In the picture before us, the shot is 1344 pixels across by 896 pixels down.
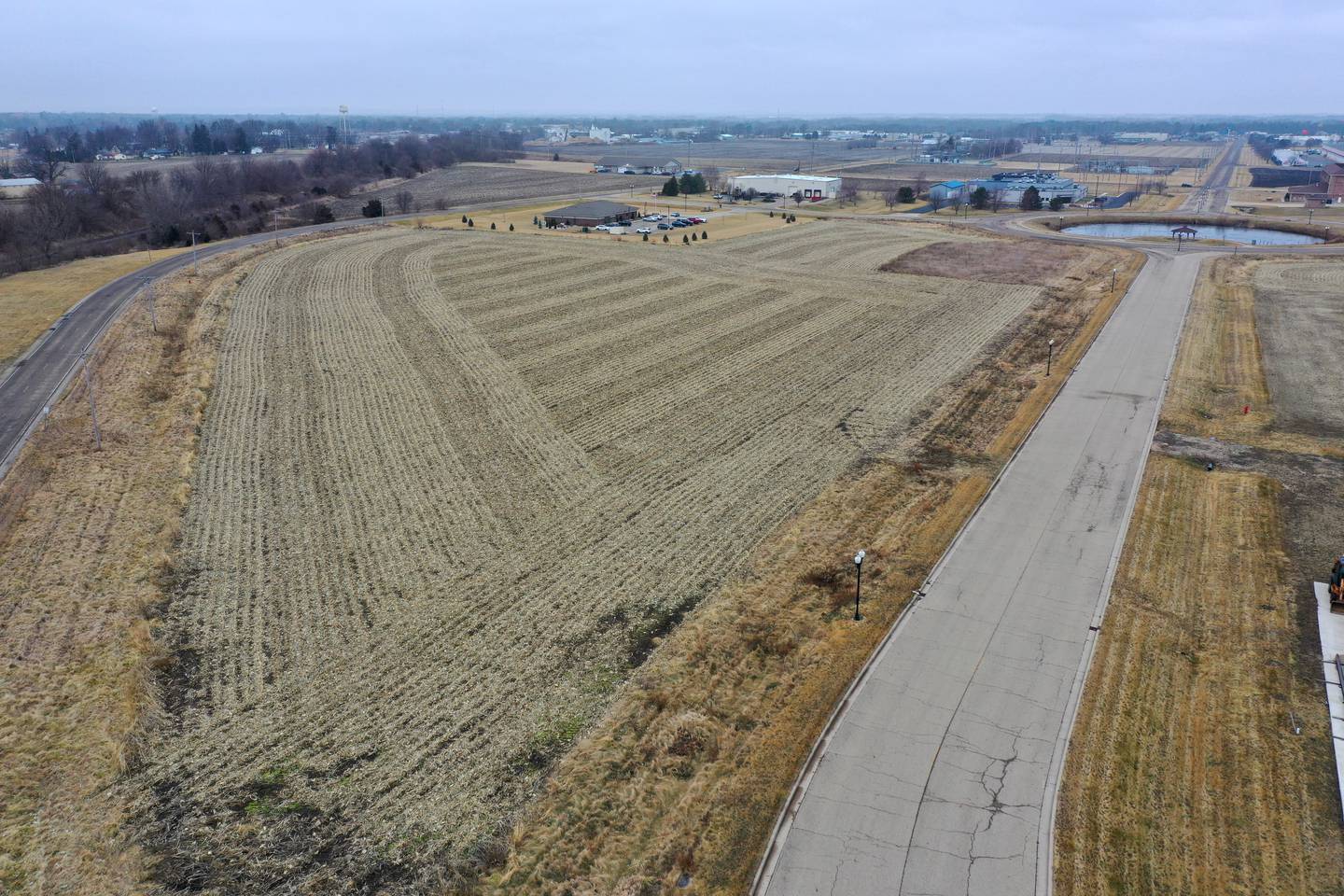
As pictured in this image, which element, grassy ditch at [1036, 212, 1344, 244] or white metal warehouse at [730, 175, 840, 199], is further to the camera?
white metal warehouse at [730, 175, 840, 199]

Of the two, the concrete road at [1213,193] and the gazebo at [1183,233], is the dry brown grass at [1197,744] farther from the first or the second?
the concrete road at [1213,193]

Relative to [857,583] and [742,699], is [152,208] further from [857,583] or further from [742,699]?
[742,699]

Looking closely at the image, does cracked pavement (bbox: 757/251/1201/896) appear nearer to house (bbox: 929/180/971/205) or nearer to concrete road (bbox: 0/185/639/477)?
concrete road (bbox: 0/185/639/477)

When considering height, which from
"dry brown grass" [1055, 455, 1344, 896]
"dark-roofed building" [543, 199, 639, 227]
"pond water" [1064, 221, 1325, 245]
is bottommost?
"dry brown grass" [1055, 455, 1344, 896]

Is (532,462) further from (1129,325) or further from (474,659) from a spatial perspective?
(1129,325)

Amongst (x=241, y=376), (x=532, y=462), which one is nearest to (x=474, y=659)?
(x=532, y=462)

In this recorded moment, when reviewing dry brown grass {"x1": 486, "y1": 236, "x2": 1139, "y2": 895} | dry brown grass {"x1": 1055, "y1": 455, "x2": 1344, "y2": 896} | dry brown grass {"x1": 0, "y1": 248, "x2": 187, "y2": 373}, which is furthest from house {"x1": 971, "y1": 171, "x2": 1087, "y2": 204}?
dry brown grass {"x1": 1055, "y1": 455, "x2": 1344, "y2": 896}
